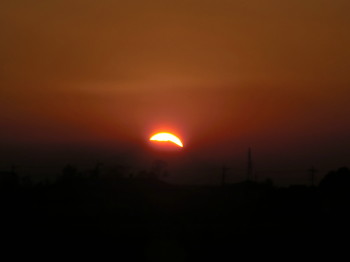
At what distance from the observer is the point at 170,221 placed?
23406mm

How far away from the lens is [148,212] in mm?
26203

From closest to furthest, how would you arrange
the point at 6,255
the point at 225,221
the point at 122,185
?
the point at 6,255 < the point at 225,221 < the point at 122,185

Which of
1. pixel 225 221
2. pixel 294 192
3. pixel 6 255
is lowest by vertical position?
pixel 6 255

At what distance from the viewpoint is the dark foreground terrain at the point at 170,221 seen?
57.5 ft

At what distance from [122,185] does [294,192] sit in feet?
29.3

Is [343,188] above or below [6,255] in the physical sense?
above

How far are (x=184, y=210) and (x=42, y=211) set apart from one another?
621cm

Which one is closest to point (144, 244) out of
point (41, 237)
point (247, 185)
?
point (41, 237)

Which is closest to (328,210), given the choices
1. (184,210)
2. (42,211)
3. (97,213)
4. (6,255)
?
(184,210)

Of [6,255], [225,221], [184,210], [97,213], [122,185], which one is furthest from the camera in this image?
[122,185]

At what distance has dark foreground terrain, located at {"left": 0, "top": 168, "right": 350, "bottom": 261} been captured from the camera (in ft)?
57.5

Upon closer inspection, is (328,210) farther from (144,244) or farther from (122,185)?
(122,185)

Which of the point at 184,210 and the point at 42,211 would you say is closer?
the point at 42,211

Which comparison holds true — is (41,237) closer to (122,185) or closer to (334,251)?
(334,251)
